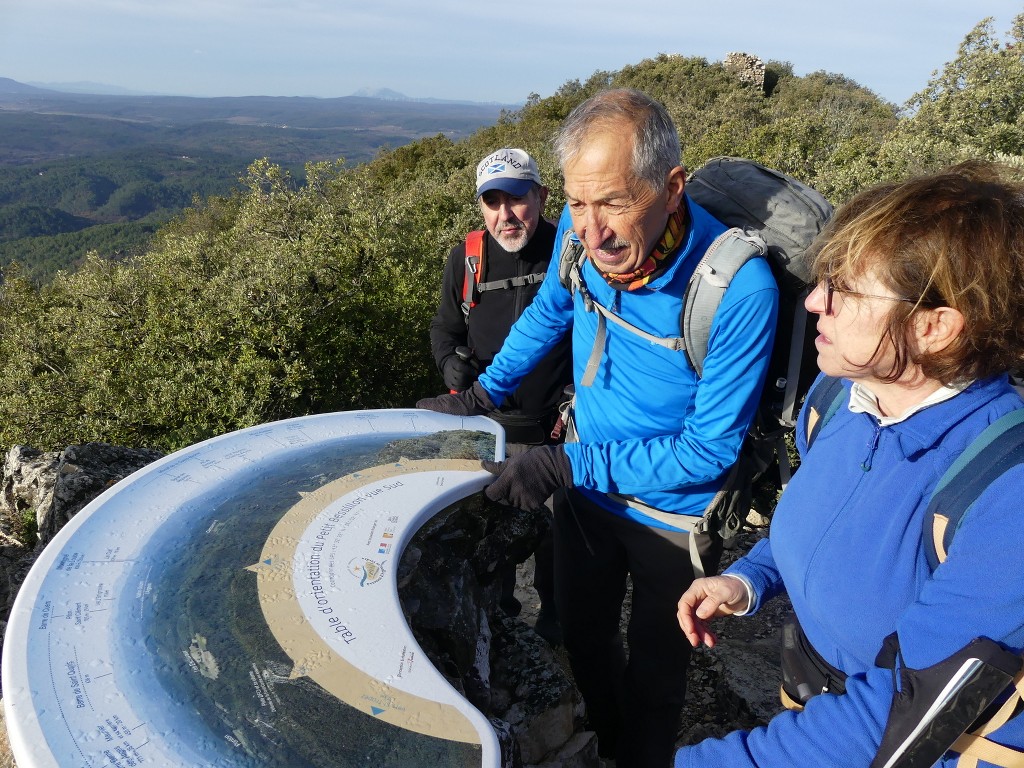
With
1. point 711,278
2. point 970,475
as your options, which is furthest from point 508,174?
point 970,475

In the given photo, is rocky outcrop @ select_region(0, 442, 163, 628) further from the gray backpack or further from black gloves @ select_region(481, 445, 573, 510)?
the gray backpack

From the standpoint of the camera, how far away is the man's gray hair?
2.72 metres

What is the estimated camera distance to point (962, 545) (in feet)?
5.08

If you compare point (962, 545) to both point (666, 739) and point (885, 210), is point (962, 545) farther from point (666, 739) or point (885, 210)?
point (666, 739)

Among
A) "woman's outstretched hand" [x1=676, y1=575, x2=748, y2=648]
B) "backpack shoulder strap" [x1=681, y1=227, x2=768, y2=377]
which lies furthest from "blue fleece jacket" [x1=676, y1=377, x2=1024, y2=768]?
"backpack shoulder strap" [x1=681, y1=227, x2=768, y2=377]

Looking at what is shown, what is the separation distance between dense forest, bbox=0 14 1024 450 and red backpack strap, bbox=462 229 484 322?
1108mm

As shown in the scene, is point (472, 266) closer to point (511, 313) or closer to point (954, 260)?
point (511, 313)

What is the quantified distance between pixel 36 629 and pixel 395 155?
158 feet

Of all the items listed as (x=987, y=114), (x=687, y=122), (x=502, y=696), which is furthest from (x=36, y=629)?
(x=687, y=122)

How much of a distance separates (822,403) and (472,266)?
119 inches

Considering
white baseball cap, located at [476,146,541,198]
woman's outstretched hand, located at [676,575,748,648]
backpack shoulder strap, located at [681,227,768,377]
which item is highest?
white baseball cap, located at [476,146,541,198]

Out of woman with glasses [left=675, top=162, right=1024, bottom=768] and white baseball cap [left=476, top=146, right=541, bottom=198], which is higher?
white baseball cap [left=476, top=146, right=541, bottom=198]

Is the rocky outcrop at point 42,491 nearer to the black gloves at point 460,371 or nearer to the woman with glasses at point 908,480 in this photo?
the black gloves at point 460,371

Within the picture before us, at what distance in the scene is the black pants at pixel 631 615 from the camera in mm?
3461
